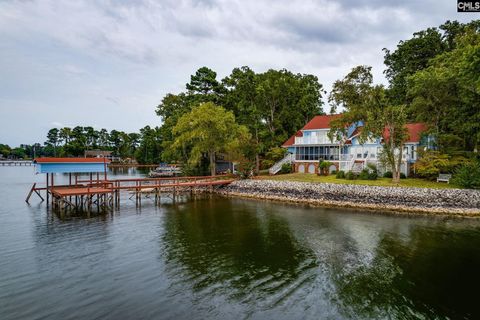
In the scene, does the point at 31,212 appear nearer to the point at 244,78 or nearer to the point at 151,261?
the point at 151,261

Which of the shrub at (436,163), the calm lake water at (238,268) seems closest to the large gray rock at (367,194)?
the calm lake water at (238,268)

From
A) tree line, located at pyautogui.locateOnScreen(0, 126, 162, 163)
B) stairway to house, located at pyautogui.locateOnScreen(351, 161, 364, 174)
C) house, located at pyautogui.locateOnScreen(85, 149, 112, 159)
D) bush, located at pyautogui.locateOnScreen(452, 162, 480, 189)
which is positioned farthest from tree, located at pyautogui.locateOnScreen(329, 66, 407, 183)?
house, located at pyautogui.locateOnScreen(85, 149, 112, 159)

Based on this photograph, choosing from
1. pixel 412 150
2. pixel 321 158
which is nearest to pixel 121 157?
pixel 321 158

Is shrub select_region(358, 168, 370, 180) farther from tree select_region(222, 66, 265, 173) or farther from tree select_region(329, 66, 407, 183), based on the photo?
tree select_region(222, 66, 265, 173)

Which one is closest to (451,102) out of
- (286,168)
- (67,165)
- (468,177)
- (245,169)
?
(468,177)

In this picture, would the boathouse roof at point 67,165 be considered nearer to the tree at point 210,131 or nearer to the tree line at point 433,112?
the tree at point 210,131

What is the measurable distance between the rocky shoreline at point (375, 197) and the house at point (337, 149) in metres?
8.21

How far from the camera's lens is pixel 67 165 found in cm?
3073

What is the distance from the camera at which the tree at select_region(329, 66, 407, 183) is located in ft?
113

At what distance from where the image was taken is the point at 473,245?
61.7 ft

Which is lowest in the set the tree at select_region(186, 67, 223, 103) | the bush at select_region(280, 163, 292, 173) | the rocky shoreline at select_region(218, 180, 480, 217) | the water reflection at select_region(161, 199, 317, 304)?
the water reflection at select_region(161, 199, 317, 304)

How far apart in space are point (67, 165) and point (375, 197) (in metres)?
30.6

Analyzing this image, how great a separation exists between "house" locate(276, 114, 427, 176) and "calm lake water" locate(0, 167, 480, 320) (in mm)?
15291

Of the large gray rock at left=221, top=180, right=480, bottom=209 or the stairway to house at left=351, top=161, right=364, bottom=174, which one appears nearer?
the large gray rock at left=221, top=180, right=480, bottom=209
